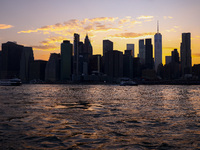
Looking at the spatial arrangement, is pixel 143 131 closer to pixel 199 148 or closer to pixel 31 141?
pixel 199 148

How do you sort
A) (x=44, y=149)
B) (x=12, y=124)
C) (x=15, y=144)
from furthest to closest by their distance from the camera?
(x=12, y=124) < (x=15, y=144) < (x=44, y=149)

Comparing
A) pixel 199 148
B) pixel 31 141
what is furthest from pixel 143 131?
pixel 31 141

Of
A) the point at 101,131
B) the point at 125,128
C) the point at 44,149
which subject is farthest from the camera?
the point at 125,128

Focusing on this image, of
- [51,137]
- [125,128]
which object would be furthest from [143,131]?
[51,137]

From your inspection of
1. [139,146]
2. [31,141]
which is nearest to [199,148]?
[139,146]

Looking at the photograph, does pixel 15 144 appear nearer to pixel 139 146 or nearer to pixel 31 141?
pixel 31 141

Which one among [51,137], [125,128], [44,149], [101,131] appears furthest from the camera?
[125,128]

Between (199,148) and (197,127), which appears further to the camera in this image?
(197,127)

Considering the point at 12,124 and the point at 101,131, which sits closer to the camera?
the point at 101,131

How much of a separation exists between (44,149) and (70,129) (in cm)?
613

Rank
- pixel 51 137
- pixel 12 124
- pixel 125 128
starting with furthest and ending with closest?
pixel 12 124 → pixel 125 128 → pixel 51 137

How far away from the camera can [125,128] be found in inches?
797

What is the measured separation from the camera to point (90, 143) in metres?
15.1

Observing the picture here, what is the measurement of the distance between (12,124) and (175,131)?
627 inches
